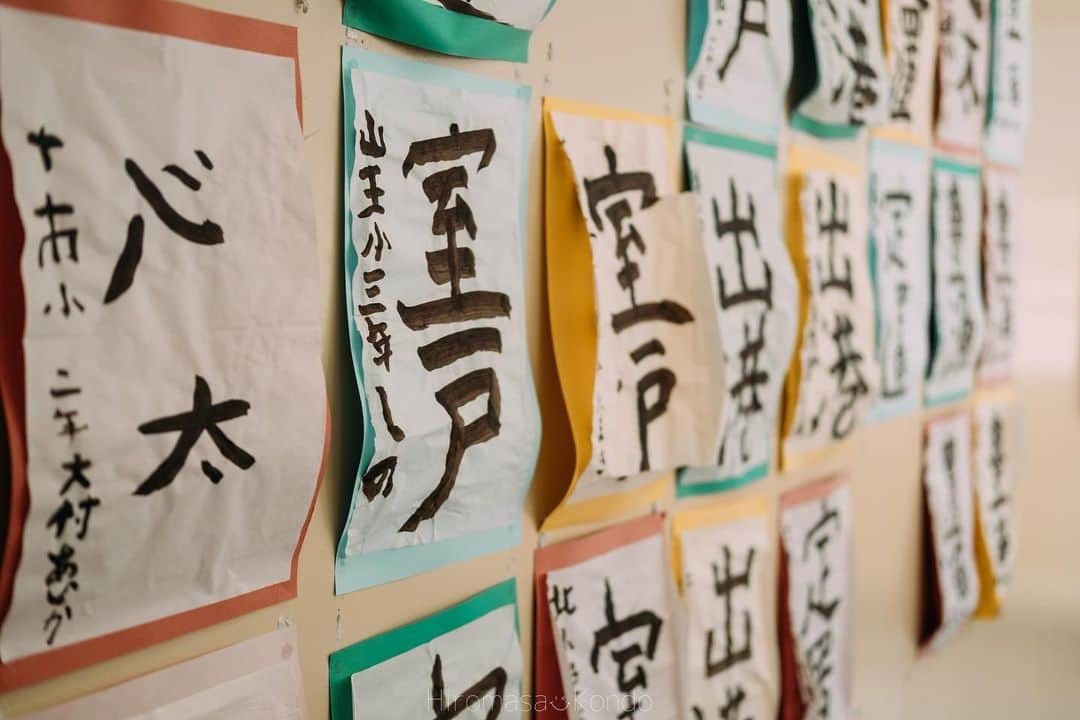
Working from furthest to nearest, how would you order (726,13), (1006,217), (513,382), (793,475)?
(1006,217) → (793,475) → (726,13) → (513,382)

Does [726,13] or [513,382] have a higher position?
[726,13]

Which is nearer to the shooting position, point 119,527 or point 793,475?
point 119,527

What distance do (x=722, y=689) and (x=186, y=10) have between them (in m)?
1.04

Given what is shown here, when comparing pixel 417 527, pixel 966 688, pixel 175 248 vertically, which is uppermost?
pixel 175 248

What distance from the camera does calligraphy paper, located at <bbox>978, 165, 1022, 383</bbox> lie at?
76.2 inches

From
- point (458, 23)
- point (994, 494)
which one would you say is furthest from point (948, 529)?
point (458, 23)

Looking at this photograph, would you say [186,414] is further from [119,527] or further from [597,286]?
[597,286]

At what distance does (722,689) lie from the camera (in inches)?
48.3

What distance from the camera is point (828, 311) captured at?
4.50ft

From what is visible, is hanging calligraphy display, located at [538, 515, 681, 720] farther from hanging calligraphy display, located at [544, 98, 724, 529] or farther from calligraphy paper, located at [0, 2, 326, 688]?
calligraphy paper, located at [0, 2, 326, 688]

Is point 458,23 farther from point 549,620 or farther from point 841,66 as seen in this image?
point 841,66

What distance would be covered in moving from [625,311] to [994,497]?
4.91ft

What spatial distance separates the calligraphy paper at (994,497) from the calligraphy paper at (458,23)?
156cm

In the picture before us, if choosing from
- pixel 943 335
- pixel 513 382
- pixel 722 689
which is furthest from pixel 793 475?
pixel 513 382
